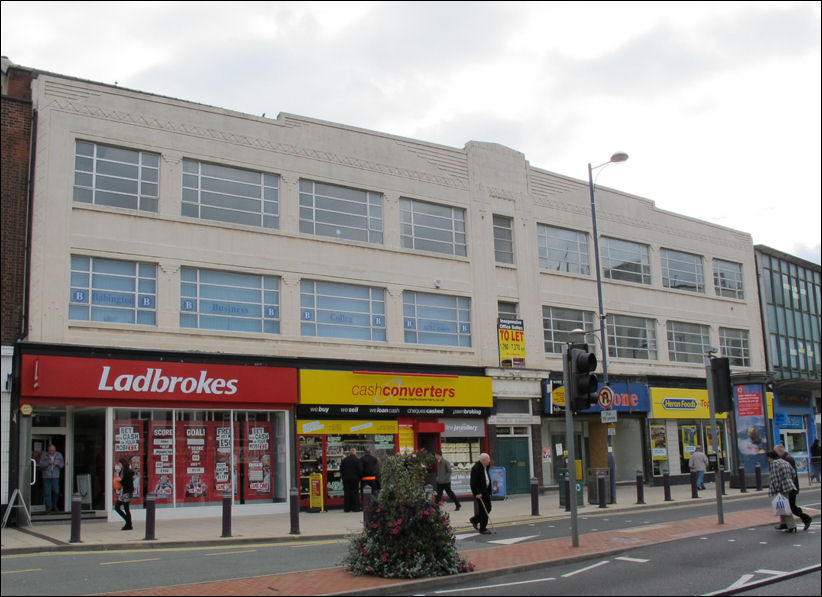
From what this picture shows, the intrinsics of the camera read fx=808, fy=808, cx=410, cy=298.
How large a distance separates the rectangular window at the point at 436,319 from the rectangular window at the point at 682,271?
12197 mm

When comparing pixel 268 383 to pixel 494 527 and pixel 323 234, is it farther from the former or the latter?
pixel 494 527

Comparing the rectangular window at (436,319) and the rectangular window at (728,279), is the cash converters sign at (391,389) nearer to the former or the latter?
the rectangular window at (436,319)

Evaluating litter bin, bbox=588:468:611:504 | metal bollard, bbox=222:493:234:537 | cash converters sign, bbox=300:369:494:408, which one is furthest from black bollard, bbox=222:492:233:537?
litter bin, bbox=588:468:611:504

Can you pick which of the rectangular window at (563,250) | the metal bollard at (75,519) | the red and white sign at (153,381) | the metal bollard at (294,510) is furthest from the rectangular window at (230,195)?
the rectangular window at (563,250)

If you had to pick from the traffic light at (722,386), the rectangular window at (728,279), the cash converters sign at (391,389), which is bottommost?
the traffic light at (722,386)

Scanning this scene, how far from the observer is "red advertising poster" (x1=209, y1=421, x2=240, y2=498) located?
22.6 meters

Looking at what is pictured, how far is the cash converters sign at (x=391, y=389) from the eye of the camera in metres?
24.2

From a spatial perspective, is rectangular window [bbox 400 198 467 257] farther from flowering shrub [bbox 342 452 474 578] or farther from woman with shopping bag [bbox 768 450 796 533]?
flowering shrub [bbox 342 452 474 578]

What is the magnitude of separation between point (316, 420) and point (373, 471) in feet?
8.36

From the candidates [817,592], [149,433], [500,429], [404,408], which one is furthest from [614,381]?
[817,592]

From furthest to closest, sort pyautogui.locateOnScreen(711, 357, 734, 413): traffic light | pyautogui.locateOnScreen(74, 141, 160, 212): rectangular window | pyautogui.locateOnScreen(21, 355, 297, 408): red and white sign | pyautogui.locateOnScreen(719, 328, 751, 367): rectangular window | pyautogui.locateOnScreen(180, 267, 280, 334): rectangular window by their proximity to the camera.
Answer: pyautogui.locateOnScreen(719, 328, 751, 367): rectangular window
pyautogui.locateOnScreen(180, 267, 280, 334): rectangular window
pyautogui.locateOnScreen(74, 141, 160, 212): rectangular window
pyautogui.locateOnScreen(21, 355, 297, 408): red and white sign
pyautogui.locateOnScreen(711, 357, 734, 413): traffic light

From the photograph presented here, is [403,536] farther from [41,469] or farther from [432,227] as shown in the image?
[432,227]

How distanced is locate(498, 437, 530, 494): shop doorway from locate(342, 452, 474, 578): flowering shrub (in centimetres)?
1705

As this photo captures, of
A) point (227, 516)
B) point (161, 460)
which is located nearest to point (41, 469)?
point (161, 460)
